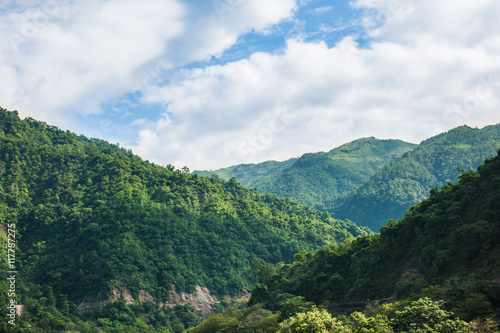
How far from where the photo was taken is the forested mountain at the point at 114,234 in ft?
269

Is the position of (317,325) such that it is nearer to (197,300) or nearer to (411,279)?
(411,279)

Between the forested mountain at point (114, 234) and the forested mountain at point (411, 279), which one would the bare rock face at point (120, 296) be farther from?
the forested mountain at point (411, 279)

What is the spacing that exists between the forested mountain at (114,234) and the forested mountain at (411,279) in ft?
99.9

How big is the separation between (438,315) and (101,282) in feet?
229

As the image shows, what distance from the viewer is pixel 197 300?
93.8m

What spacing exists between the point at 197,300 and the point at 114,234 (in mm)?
22766

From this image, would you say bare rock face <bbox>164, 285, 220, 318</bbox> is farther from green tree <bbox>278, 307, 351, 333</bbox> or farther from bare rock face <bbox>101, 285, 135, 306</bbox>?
green tree <bbox>278, 307, 351, 333</bbox>

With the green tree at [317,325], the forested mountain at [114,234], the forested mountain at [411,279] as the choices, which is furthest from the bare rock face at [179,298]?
the green tree at [317,325]

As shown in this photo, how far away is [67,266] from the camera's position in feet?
291

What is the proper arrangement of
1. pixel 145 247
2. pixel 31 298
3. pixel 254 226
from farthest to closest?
pixel 254 226 < pixel 145 247 < pixel 31 298

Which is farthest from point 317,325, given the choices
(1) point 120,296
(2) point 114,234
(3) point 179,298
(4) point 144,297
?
(2) point 114,234

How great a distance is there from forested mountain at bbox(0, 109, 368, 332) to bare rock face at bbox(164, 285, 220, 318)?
1211 millimetres

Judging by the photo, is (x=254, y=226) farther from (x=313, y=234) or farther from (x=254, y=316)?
(x=254, y=316)

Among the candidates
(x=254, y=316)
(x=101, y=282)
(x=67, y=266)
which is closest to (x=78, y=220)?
(x=67, y=266)
